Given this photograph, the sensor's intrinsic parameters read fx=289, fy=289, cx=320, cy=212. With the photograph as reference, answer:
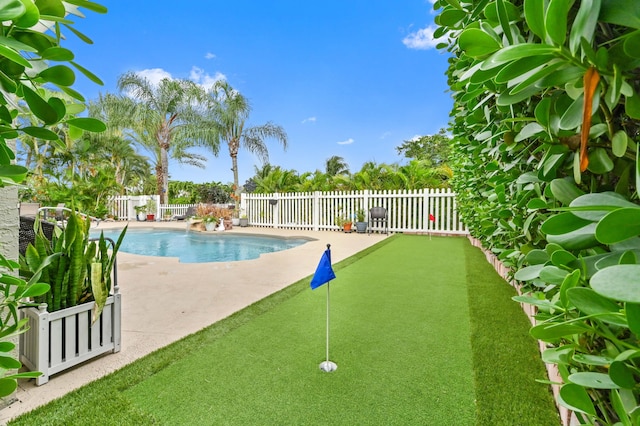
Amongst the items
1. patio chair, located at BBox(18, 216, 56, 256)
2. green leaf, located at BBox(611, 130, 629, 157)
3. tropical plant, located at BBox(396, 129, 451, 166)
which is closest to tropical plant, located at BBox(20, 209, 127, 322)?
patio chair, located at BBox(18, 216, 56, 256)

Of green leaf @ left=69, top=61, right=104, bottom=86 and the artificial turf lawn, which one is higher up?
green leaf @ left=69, top=61, right=104, bottom=86

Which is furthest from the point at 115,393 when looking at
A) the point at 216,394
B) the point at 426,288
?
the point at 426,288

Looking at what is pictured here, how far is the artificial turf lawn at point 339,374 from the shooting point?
56.9 inches

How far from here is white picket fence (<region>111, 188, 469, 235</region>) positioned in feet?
30.7

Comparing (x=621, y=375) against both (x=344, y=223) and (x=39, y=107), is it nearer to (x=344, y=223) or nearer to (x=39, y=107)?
(x=39, y=107)

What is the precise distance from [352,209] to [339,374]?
9.27 m

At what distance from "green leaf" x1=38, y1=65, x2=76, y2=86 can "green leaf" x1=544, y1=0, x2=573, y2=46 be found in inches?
30.3

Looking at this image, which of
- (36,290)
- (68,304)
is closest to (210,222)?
(68,304)

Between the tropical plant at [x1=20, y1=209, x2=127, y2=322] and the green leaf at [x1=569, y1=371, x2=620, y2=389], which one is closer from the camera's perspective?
→ the green leaf at [x1=569, y1=371, x2=620, y2=389]

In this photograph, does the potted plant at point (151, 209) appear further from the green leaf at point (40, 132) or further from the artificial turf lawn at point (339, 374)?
the green leaf at point (40, 132)

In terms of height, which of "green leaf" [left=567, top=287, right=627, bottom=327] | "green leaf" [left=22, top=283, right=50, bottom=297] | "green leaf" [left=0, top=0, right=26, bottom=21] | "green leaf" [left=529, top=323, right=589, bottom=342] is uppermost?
"green leaf" [left=0, top=0, right=26, bottom=21]

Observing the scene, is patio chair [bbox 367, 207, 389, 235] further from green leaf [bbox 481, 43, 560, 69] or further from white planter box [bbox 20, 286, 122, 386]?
green leaf [bbox 481, 43, 560, 69]

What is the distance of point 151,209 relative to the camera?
63.7ft

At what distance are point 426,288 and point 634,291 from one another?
3425 millimetres
